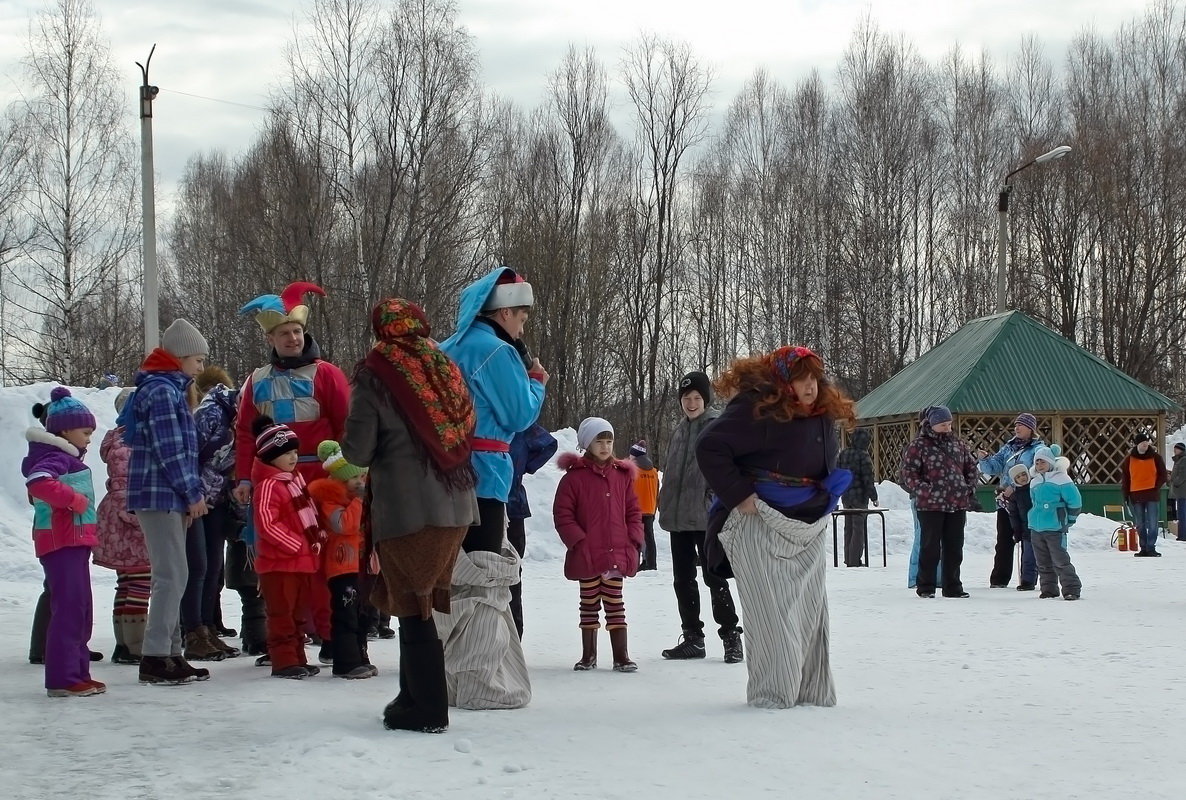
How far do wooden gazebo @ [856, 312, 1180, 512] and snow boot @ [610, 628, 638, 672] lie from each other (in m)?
19.8

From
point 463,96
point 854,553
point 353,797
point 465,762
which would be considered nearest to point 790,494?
point 465,762

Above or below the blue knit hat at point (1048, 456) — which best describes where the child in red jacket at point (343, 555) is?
below

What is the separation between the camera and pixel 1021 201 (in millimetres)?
43781

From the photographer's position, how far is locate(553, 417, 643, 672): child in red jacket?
771cm

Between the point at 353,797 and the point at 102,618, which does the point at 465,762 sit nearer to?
the point at 353,797

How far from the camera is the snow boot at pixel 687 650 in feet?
26.8

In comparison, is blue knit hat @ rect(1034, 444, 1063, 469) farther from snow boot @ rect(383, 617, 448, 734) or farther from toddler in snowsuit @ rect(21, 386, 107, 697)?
toddler in snowsuit @ rect(21, 386, 107, 697)

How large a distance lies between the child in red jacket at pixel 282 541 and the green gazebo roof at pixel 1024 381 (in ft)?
66.7

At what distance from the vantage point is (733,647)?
7906mm

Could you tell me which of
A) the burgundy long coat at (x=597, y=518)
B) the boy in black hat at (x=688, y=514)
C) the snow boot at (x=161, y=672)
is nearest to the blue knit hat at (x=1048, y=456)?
the boy in black hat at (x=688, y=514)

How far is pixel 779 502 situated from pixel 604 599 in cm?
193

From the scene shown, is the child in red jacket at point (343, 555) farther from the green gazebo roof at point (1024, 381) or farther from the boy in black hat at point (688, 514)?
the green gazebo roof at point (1024, 381)

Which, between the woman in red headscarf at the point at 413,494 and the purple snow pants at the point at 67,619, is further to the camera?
the purple snow pants at the point at 67,619

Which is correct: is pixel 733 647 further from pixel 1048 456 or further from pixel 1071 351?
pixel 1071 351
